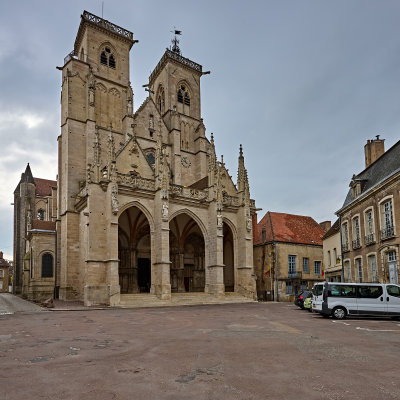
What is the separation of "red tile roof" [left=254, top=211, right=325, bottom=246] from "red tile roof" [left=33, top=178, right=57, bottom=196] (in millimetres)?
29477

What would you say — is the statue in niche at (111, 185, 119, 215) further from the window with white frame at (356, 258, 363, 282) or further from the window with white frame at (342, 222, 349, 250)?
the window with white frame at (356, 258, 363, 282)

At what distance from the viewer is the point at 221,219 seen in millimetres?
27656

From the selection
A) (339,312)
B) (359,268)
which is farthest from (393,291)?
(359,268)

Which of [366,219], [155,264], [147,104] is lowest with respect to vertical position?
[155,264]

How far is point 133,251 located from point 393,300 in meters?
19.4

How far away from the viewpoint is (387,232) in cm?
1916

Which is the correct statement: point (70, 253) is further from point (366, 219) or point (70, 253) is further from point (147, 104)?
point (366, 219)

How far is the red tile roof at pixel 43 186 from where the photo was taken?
163 feet

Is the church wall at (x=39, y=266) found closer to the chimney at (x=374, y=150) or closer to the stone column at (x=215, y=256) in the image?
the stone column at (x=215, y=256)

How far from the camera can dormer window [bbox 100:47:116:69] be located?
3444 cm

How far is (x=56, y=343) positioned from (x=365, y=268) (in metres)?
18.1

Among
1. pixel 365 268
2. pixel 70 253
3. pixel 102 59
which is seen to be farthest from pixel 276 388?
pixel 102 59

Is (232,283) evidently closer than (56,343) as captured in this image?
No

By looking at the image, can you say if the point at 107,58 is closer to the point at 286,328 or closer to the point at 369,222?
the point at 369,222
